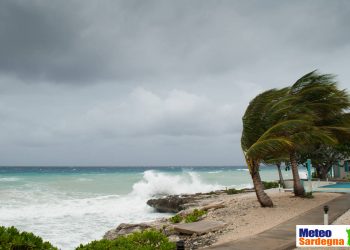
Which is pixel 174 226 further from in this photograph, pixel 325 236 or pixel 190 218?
pixel 325 236

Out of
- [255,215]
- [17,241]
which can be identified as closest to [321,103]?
[255,215]

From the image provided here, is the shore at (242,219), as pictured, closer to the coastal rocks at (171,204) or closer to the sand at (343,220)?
the sand at (343,220)

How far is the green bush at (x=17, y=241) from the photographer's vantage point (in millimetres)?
5730

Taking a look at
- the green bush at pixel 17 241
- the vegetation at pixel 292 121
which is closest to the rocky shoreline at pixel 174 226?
the vegetation at pixel 292 121

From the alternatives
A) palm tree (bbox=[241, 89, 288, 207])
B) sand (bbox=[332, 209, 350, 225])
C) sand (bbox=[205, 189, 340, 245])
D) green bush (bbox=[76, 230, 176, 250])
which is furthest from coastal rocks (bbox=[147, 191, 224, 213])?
green bush (bbox=[76, 230, 176, 250])

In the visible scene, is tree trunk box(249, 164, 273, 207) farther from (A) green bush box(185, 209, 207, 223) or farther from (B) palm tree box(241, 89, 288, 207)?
(A) green bush box(185, 209, 207, 223)

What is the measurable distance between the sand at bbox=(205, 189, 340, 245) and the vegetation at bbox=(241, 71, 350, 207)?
958 mm

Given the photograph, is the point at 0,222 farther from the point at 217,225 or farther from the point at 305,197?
the point at 305,197

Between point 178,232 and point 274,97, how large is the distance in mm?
8587

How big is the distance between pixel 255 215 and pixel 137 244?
22.8 feet

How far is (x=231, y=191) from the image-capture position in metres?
→ 31.5

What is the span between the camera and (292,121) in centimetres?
1593

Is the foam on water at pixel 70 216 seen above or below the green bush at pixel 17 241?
below

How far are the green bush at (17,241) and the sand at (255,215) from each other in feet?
19.5
